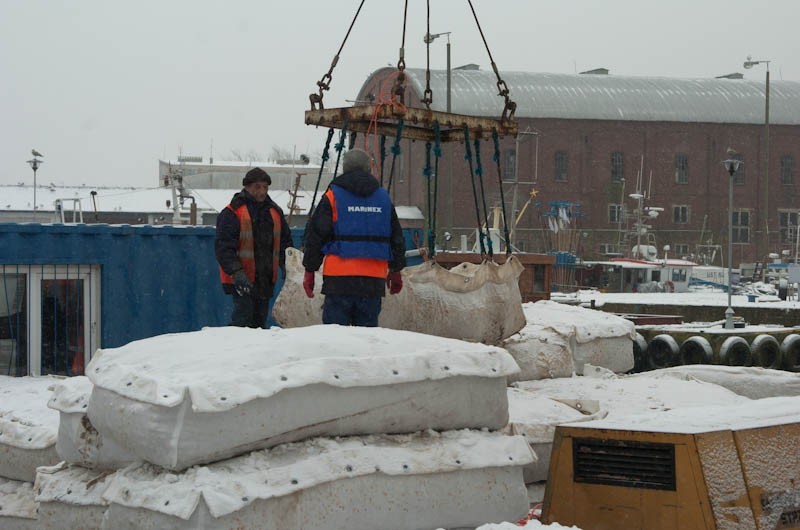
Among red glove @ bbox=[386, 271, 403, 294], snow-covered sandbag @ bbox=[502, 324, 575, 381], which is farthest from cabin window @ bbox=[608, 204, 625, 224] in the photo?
red glove @ bbox=[386, 271, 403, 294]

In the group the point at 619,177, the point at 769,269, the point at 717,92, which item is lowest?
the point at 769,269

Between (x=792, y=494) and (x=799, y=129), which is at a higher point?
(x=799, y=129)

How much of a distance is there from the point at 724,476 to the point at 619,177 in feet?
176

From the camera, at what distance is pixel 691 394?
7.56 metres

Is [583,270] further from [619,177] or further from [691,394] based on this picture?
[691,394]

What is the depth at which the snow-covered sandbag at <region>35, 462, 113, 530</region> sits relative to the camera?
5.04m

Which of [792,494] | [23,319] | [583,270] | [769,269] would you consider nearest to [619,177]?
[769,269]

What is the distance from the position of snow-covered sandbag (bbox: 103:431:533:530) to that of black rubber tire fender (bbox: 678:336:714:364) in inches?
321

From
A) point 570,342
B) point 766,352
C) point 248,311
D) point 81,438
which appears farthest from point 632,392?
point 766,352

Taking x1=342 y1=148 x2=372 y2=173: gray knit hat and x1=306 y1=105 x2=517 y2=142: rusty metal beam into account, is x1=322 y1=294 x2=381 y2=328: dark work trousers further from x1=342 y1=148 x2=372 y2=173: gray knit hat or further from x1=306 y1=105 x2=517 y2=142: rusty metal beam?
x1=306 y1=105 x2=517 y2=142: rusty metal beam

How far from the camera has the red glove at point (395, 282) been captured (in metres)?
7.23

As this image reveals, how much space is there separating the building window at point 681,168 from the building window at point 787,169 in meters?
4.90

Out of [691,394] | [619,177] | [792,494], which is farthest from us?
[619,177]

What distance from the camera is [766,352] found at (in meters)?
13.8
